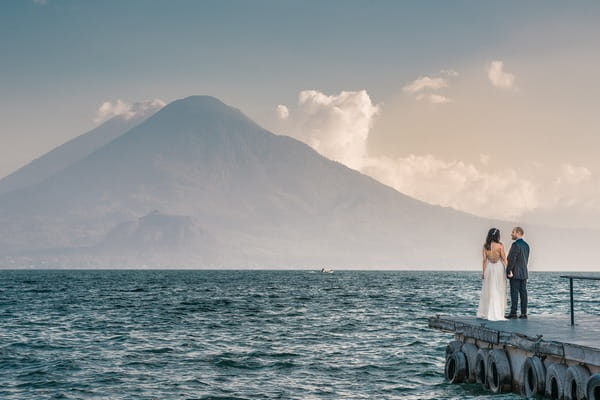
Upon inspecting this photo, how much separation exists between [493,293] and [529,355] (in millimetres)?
3952

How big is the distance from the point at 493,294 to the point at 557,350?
5602 mm

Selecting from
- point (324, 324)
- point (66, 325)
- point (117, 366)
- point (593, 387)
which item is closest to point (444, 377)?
point (593, 387)

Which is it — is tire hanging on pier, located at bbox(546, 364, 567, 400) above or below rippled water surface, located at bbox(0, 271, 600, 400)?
above

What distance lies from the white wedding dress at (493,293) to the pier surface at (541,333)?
34 centimetres

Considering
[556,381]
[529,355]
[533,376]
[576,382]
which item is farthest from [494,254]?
[576,382]

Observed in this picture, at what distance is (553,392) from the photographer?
687 inches

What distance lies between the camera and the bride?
74.5ft

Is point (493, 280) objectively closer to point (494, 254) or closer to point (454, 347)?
point (494, 254)

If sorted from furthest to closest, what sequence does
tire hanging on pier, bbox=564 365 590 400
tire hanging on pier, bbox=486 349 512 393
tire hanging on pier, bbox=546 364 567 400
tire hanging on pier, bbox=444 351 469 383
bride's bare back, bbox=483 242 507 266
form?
bride's bare back, bbox=483 242 507 266
tire hanging on pier, bbox=444 351 469 383
tire hanging on pier, bbox=486 349 512 393
tire hanging on pier, bbox=546 364 567 400
tire hanging on pier, bbox=564 365 590 400

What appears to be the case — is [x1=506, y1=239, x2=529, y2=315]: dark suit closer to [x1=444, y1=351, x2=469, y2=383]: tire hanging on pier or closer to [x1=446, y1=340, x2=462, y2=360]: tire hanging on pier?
[x1=446, y1=340, x2=462, y2=360]: tire hanging on pier

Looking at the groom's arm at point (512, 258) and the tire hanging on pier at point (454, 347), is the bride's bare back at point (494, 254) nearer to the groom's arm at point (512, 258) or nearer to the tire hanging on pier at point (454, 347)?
the groom's arm at point (512, 258)

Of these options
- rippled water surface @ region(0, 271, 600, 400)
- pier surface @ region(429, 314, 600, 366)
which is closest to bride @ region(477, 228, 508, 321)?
pier surface @ region(429, 314, 600, 366)

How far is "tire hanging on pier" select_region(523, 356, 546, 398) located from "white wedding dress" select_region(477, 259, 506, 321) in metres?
4.08

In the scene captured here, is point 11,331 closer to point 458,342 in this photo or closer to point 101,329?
point 101,329
